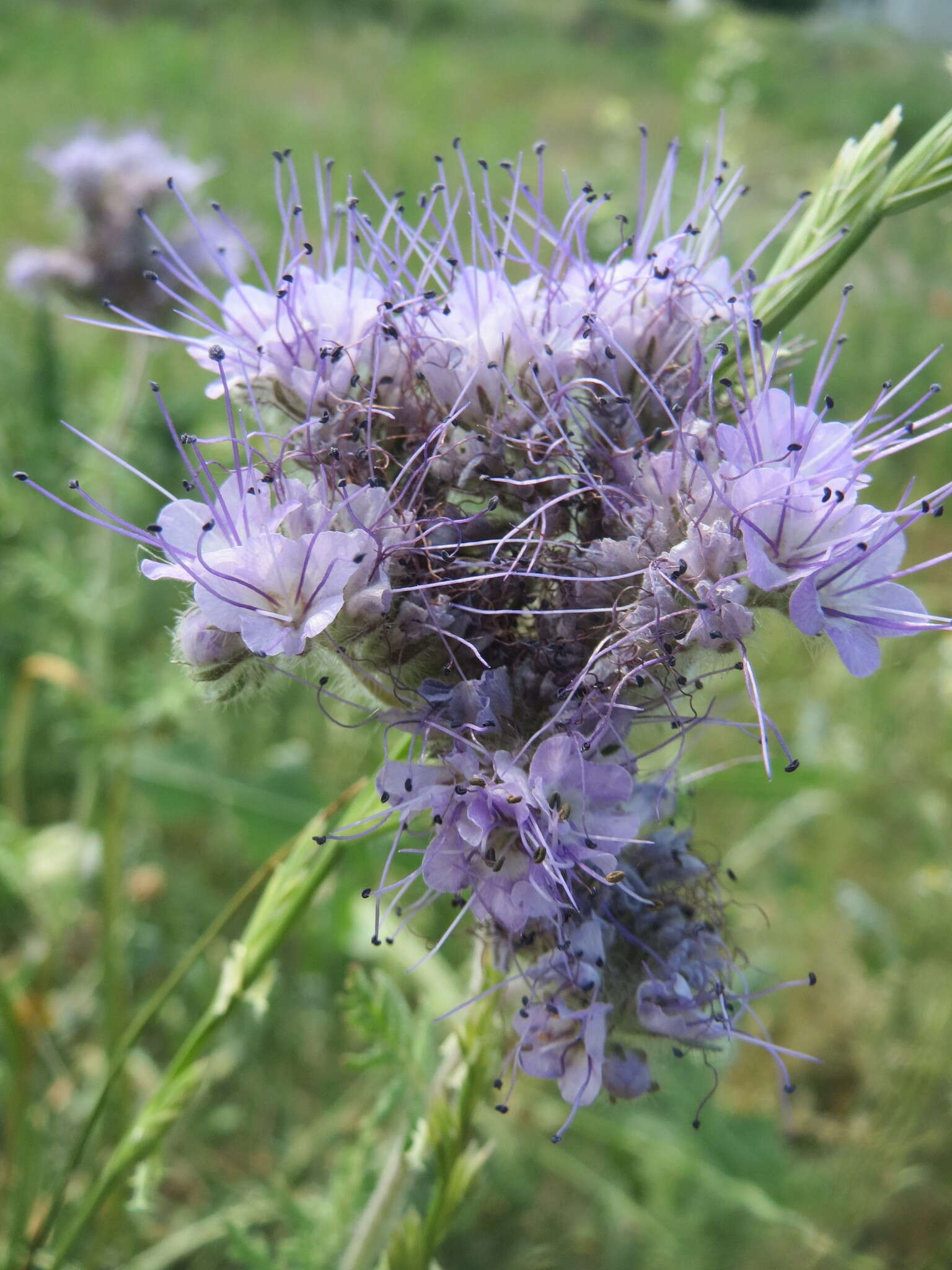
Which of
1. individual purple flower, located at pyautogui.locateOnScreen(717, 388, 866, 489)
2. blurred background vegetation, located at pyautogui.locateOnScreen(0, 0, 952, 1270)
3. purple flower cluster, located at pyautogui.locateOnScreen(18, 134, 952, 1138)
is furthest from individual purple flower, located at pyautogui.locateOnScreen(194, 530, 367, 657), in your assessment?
individual purple flower, located at pyautogui.locateOnScreen(717, 388, 866, 489)

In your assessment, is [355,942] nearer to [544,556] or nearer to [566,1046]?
[566,1046]

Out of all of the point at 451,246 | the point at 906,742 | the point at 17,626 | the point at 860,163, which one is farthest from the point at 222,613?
the point at 906,742

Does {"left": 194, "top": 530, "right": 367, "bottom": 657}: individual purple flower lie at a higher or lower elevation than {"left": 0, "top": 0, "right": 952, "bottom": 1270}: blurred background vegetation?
higher

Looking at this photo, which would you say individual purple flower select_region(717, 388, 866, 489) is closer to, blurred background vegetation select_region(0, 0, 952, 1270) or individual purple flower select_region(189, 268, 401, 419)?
blurred background vegetation select_region(0, 0, 952, 1270)

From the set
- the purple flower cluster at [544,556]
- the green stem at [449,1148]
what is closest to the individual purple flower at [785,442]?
the purple flower cluster at [544,556]

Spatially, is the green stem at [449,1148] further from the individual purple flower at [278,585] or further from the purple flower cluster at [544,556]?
the individual purple flower at [278,585]

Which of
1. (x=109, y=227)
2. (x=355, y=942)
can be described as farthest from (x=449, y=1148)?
(x=109, y=227)
